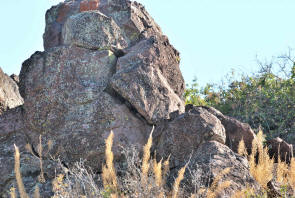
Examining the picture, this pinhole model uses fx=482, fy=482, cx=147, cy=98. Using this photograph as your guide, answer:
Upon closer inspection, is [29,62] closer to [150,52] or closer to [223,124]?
[150,52]

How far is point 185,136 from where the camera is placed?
6.35m

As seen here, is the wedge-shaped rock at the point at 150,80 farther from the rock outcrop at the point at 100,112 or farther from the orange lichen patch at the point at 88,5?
the orange lichen patch at the point at 88,5

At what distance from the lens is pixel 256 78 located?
1311 cm

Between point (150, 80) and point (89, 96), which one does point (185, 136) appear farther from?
point (89, 96)

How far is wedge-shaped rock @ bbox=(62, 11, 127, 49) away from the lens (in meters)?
7.22

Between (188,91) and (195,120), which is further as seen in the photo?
(188,91)

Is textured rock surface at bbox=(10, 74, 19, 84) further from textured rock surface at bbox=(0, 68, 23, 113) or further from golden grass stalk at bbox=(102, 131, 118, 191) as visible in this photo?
golden grass stalk at bbox=(102, 131, 118, 191)

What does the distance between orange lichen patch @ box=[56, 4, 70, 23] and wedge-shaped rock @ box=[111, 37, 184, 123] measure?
5.91 ft

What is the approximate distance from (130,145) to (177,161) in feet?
2.26

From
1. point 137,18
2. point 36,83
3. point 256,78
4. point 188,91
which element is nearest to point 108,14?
Answer: point 137,18

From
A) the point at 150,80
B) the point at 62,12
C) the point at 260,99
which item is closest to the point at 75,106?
the point at 150,80

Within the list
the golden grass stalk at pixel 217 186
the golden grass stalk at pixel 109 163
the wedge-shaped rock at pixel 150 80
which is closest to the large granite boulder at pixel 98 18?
the wedge-shaped rock at pixel 150 80

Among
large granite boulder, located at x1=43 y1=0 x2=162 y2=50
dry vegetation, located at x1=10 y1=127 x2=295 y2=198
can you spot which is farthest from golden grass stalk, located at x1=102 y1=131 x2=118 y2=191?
large granite boulder, located at x1=43 y1=0 x2=162 y2=50

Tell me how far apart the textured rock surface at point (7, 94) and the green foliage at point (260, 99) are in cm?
423
